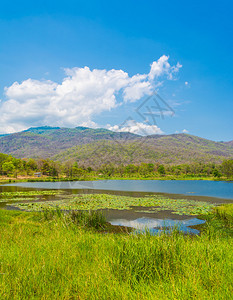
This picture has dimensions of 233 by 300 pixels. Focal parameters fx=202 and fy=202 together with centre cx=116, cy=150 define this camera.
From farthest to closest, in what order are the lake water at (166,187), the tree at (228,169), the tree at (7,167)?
1. the tree at (228,169)
2. the tree at (7,167)
3. the lake water at (166,187)

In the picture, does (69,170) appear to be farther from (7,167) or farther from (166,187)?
(166,187)

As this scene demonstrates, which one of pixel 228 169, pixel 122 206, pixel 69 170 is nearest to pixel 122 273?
pixel 122 206

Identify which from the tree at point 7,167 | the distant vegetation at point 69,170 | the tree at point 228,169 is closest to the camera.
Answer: the tree at point 7,167

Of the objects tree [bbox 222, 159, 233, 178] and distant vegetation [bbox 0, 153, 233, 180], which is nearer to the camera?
distant vegetation [bbox 0, 153, 233, 180]

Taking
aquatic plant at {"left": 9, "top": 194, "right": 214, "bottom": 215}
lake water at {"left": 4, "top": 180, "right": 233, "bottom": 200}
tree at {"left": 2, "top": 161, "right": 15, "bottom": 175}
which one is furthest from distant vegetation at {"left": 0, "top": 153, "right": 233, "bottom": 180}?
aquatic plant at {"left": 9, "top": 194, "right": 214, "bottom": 215}

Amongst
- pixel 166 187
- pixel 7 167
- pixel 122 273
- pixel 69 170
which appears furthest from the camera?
pixel 69 170

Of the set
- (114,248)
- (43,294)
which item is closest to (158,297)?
(43,294)

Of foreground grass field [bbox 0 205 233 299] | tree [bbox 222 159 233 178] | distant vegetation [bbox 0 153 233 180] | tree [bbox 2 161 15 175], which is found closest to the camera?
foreground grass field [bbox 0 205 233 299]

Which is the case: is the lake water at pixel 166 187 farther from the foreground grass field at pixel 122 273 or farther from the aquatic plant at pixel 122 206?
the foreground grass field at pixel 122 273

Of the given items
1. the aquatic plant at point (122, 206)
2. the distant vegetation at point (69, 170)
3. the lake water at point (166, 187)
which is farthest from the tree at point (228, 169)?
the aquatic plant at point (122, 206)

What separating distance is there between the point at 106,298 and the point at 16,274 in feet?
5.93

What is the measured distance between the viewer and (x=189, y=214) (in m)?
18.3

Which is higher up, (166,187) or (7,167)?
(7,167)

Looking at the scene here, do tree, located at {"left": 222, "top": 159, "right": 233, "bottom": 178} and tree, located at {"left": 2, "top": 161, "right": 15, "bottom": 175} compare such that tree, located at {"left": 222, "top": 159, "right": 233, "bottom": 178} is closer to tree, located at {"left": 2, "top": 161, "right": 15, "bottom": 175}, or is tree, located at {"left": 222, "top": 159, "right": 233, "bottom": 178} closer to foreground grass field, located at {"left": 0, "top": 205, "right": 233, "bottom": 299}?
tree, located at {"left": 2, "top": 161, "right": 15, "bottom": 175}
